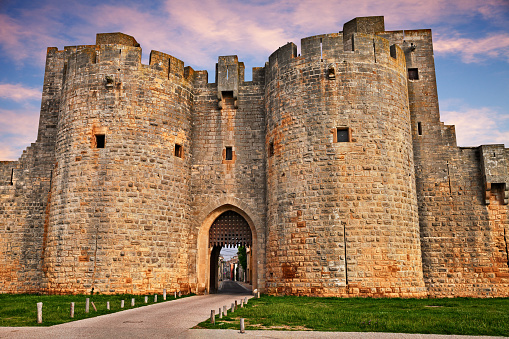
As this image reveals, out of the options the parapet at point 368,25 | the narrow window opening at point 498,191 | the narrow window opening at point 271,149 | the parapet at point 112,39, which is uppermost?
the parapet at point 368,25

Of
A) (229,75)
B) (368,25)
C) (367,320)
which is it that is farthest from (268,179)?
(367,320)

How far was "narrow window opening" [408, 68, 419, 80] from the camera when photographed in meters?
19.3

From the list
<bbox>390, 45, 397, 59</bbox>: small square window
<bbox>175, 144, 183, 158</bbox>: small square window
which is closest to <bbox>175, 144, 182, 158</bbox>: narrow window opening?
<bbox>175, 144, 183, 158</bbox>: small square window

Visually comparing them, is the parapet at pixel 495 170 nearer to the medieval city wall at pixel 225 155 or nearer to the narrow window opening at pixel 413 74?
the narrow window opening at pixel 413 74

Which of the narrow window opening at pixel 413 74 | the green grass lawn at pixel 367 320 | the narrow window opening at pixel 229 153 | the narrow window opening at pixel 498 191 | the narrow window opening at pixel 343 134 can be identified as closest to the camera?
the green grass lawn at pixel 367 320

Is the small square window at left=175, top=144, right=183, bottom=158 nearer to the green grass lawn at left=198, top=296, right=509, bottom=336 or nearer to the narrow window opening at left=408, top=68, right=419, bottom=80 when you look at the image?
the green grass lawn at left=198, top=296, right=509, bottom=336

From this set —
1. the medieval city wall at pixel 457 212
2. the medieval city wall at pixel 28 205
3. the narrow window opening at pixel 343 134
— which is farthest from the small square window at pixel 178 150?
the medieval city wall at pixel 457 212

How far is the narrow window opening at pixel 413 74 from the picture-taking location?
1928 centimetres

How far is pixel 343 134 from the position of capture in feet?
53.3

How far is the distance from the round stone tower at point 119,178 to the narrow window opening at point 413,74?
10.3 meters

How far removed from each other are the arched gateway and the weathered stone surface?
4.8 inches

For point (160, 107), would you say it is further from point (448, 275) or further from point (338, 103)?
point (448, 275)

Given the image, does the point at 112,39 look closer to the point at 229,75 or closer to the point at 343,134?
the point at 229,75

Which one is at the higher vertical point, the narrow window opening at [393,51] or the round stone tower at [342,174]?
the narrow window opening at [393,51]
